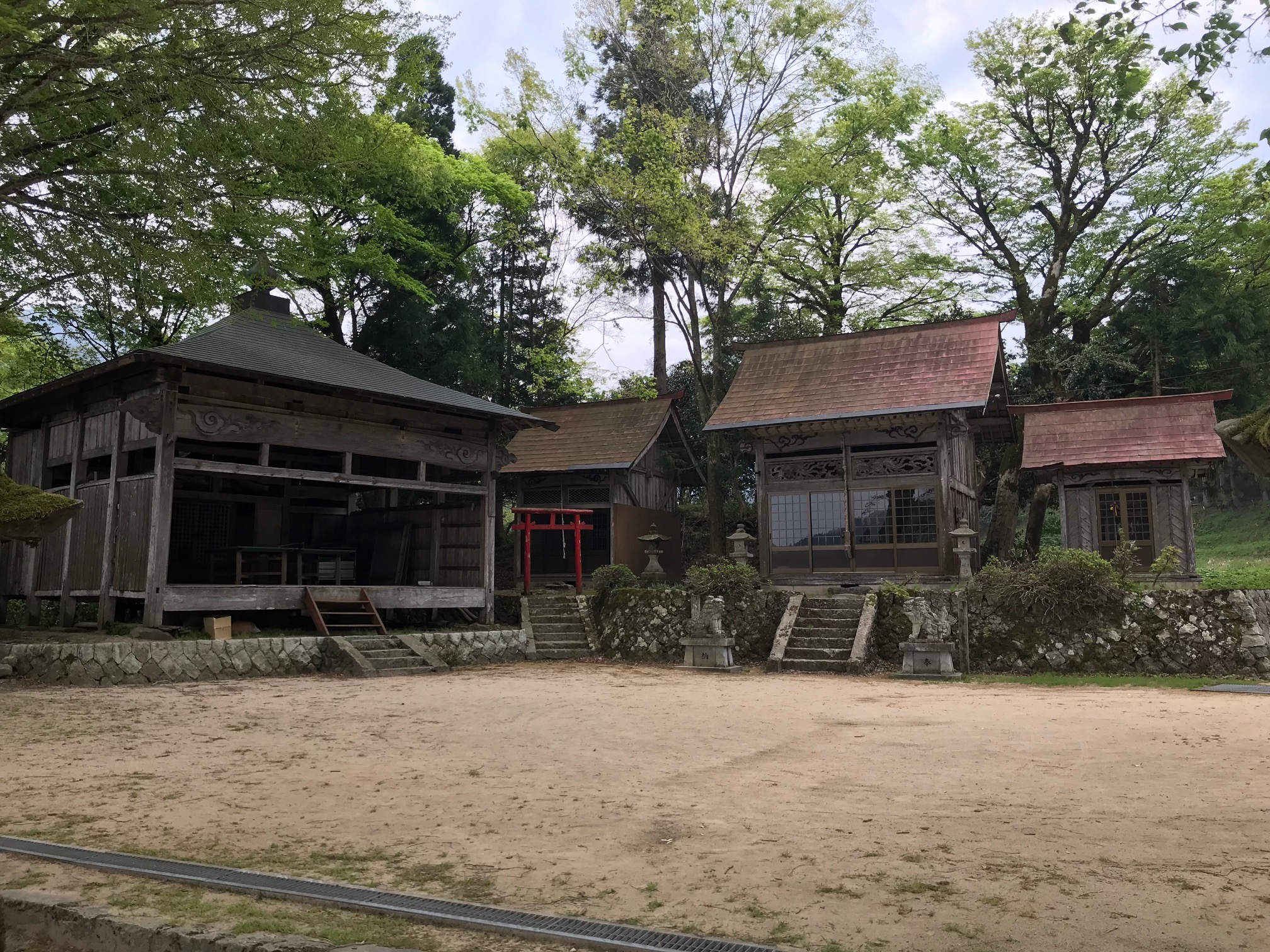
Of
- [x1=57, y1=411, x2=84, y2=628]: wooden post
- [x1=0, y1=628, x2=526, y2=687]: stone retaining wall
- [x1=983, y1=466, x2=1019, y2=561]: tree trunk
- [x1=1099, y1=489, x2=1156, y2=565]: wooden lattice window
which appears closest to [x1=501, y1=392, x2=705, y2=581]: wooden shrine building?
[x1=0, y1=628, x2=526, y2=687]: stone retaining wall

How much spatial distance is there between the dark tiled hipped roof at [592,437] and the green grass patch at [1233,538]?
16131 millimetres

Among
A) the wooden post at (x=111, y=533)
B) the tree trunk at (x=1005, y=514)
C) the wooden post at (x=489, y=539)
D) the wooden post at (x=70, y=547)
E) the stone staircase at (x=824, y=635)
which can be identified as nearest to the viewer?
the wooden post at (x=111, y=533)

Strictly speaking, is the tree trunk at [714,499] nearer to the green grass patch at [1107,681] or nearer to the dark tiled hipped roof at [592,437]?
the dark tiled hipped roof at [592,437]

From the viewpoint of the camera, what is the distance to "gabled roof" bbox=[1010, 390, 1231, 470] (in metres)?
18.3

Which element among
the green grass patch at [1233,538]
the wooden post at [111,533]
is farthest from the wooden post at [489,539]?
the green grass patch at [1233,538]

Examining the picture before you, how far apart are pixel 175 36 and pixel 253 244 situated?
2.69 meters

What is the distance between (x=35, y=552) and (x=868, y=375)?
16.6 m

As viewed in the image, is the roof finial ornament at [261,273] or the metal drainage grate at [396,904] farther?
the roof finial ornament at [261,273]

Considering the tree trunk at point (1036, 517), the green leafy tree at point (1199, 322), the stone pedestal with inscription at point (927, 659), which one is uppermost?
the green leafy tree at point (1199, 322)

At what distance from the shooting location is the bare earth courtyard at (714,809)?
368cm

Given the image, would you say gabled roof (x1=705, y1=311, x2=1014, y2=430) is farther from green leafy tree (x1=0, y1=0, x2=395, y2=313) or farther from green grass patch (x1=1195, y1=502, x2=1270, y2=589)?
green leafy tree (x1=0, y1=0, x2=395, y2=313)

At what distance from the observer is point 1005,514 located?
78.7ft

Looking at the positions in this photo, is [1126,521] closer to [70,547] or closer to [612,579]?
[612,579]

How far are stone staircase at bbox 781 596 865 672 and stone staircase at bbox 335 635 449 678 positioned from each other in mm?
5681
